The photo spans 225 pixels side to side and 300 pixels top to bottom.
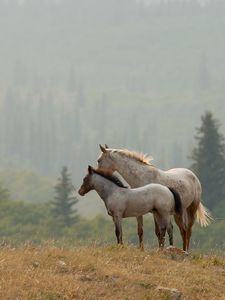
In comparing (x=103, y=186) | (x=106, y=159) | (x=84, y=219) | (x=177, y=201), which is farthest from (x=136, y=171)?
(x=84, y=219)

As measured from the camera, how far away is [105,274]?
1278cm

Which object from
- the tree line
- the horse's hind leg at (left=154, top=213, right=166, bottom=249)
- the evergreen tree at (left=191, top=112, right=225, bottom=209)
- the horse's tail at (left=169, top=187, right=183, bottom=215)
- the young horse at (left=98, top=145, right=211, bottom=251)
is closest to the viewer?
the horse's hind leg at (left=154, top=213, right=166, bottom=249)

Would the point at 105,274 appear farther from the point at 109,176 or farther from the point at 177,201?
the point at 109,176

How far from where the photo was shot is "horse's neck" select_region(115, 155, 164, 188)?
1759 cm

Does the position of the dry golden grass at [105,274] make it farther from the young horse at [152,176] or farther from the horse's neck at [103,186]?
the young horse at [152,176]

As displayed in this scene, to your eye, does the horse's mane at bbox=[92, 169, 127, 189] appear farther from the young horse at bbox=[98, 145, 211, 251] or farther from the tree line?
the tree line

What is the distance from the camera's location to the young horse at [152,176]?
17.5 metres

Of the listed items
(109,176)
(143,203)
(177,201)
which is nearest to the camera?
(143,203)

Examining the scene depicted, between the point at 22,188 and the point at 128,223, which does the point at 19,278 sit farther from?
the point at 22,188

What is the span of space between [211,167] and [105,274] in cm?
6380

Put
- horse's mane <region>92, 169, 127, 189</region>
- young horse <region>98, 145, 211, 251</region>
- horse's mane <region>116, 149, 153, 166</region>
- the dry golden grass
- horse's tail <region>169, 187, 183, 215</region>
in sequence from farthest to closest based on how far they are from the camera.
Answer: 1. horse's mane <region>116, 149, 153, 166</region>
2. young horse <region>98, 145, 211, 251</region>
3. horse's mane <region>92, 169, 127, 189</region>
4. horse's tail <region>169, 187, 183, 215</region>
5. the dry golden grass

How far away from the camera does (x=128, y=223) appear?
71688mm

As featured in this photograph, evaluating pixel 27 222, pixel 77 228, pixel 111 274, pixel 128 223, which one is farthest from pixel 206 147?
pixel 111 274

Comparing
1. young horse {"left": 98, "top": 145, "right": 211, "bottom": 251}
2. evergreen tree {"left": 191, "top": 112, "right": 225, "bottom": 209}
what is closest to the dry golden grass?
young horse {"left": 98, "top": 145, "right": 211, "bottom": 251}
